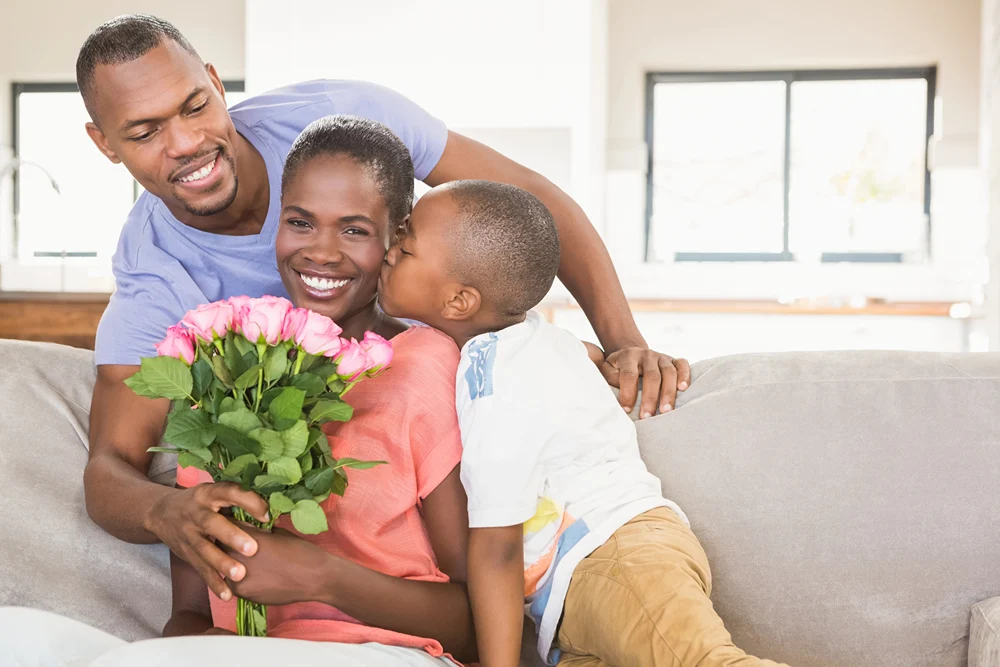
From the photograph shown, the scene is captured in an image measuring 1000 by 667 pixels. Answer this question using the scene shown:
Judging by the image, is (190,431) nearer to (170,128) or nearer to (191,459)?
(191,459)

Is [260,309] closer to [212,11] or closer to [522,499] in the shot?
[522,499]

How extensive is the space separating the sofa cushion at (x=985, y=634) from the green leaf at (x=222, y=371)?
1068 millimetres

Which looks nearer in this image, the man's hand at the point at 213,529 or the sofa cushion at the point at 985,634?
the man's hand at the point at 213,529

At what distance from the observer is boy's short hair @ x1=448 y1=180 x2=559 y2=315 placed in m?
1.31

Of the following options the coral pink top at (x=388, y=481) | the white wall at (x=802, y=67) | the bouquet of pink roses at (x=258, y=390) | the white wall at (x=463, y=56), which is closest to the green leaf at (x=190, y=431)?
the bouquet of pink roses at (x=258, y=390)

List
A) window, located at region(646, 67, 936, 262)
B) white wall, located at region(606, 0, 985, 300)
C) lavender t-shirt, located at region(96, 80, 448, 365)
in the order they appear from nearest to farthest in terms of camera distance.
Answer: lavender t-shirt, located at region(96, 80, 448, 365), white wall, located at region(606, 0, 985, 300), window, located at region(646, 67, 936, 262)

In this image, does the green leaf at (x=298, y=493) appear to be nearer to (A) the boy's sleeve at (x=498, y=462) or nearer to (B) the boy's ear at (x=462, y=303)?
(A) the boy's sleeve at (x=498, y=462)

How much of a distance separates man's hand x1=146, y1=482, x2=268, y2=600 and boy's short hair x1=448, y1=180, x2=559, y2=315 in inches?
18.6

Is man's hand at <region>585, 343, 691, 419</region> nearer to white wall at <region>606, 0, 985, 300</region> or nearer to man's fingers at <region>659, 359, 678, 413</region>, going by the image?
man's fingers at <region>659, 359, 678, 413</region>

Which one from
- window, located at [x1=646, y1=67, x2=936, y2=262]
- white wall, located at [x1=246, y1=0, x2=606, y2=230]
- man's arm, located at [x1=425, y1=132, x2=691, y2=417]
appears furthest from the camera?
window, located at [x1=646, y1=67, x2=936, y2=262]

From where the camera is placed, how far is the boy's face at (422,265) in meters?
1.32

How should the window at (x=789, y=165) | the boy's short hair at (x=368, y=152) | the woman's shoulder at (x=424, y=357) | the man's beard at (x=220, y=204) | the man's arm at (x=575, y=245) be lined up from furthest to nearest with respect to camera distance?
the window at (x=789, y=165) < the man's arm at (x=575, y=245) < the man's beard at (x=220, y=204) < the boy's short hair at (x=368, y=152) < the woman's shoulder at (x=424, y=357)

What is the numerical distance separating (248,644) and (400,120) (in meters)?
1.11

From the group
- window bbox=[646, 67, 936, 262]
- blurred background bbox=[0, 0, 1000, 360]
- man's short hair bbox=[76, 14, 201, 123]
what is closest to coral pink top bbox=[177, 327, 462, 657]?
man's short hair bbox=[76, 14, 201, 123]
